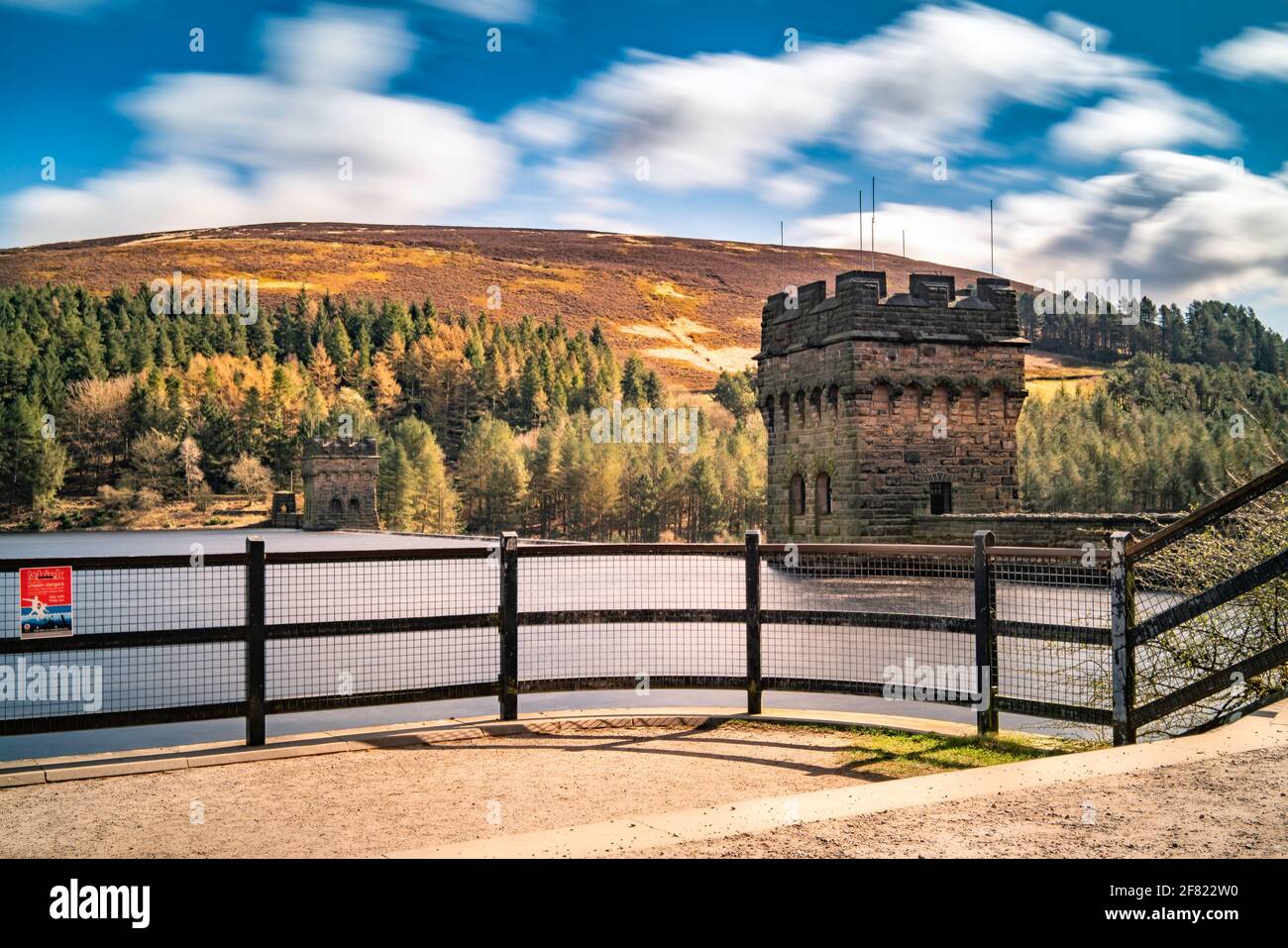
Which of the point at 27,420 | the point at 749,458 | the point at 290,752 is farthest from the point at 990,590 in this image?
the point at 27,420

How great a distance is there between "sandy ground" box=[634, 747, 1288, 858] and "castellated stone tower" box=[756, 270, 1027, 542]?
28681 mm

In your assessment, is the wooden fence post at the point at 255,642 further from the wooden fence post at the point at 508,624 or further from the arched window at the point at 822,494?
the arched window at the point at 822,494

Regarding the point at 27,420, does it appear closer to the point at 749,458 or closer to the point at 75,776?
the point at 749,458

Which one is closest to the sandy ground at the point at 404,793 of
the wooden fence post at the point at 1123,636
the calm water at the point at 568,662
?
the calm water at the point at 568,662

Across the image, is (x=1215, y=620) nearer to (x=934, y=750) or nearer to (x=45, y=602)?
(x=934, y=750)

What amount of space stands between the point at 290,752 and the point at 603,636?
13.2 m

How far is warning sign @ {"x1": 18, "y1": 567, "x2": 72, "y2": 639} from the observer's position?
8.27m

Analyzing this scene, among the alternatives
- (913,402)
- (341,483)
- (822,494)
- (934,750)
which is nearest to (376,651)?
(934,750)

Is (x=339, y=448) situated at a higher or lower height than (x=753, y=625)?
higher

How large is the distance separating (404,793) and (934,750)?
3.74m

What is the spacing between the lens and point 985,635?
28.2 ft

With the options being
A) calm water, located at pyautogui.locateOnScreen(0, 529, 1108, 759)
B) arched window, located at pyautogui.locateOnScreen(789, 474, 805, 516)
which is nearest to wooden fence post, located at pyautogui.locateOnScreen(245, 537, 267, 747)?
calm water, located at pyautogui.locateOnScreen(0, 529, 1108, 759)

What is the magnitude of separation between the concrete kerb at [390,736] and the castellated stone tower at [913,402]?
2570 centimetres

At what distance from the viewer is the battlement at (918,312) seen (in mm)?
35531
